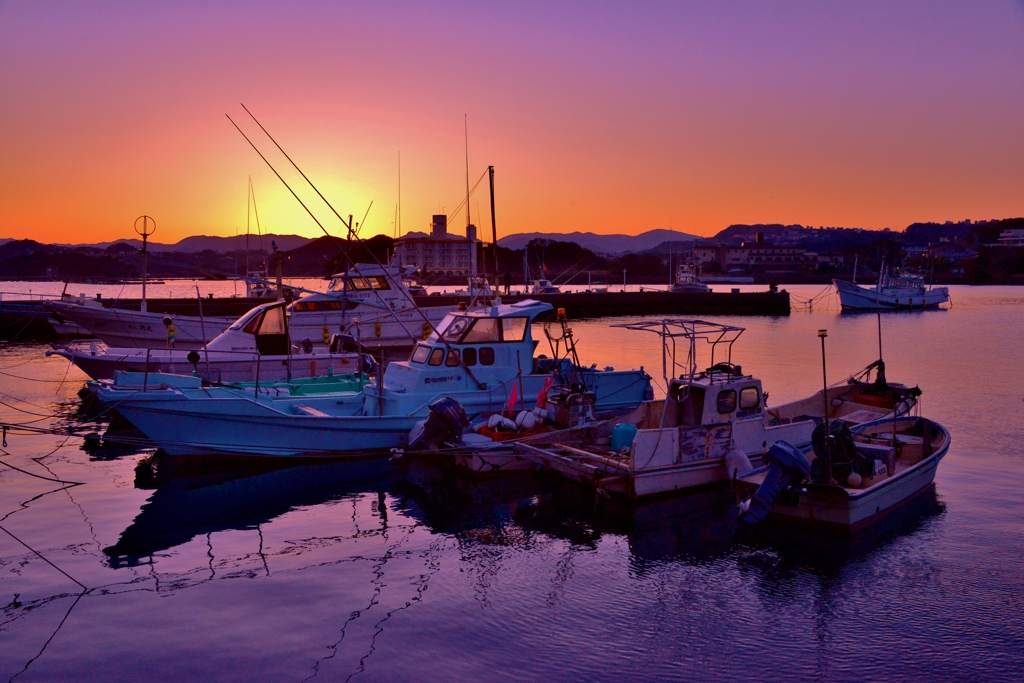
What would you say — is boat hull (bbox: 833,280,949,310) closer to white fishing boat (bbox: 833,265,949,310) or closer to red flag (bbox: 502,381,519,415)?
white fishing boat (bbox: 833,265,949,310)

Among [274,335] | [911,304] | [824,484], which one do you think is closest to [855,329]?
[911,304]

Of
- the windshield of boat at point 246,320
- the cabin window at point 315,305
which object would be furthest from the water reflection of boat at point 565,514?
the cabin window at point 315,305

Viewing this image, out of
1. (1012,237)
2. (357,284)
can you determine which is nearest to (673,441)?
(357,284)

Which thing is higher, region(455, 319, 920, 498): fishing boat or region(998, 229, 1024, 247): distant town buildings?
region(998, 229, 1024, 247): distant town buildings

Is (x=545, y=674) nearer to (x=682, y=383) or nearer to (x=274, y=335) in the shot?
(x=682, y=383)

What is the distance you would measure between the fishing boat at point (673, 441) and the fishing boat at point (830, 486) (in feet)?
3.41

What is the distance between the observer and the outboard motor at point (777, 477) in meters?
11.6

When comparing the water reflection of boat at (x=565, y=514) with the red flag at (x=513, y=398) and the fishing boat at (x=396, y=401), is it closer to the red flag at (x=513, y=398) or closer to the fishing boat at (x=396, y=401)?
the red flag at (x=513, y=398)

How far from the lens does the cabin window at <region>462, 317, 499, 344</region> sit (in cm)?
1734

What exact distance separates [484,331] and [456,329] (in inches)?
26.5

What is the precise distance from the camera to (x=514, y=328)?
1756 centimetres

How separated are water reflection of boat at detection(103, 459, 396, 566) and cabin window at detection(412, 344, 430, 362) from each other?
2564 mm

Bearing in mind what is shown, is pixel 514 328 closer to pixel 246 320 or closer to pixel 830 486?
pixel 830 486

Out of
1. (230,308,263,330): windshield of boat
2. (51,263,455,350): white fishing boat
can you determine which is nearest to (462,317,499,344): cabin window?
(230,308,263,330): windshield of boat
